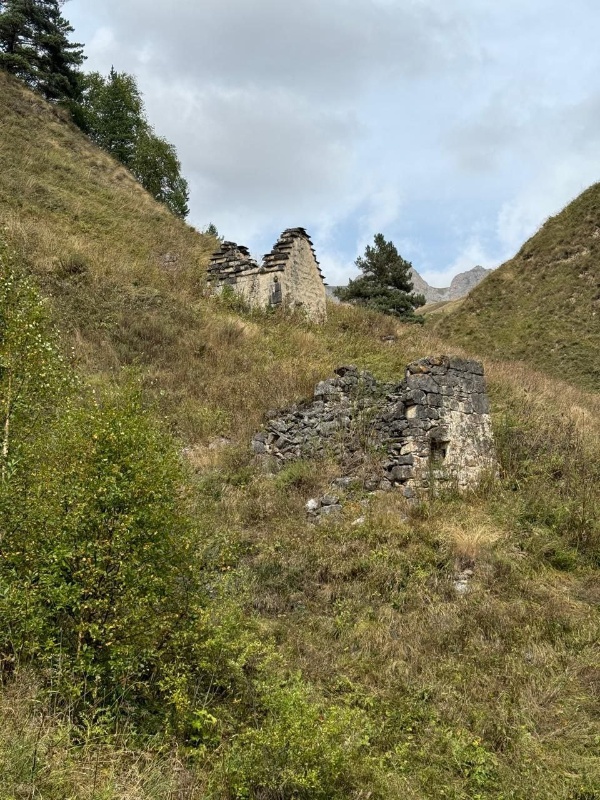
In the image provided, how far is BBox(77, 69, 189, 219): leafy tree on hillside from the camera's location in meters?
36.2

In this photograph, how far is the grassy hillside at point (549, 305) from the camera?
77.0 ft

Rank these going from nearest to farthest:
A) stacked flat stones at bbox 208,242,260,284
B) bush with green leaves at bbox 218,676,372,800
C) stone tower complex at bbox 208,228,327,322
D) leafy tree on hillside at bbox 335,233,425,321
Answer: bush with green leaves at bbox 218,676,372,800 < stone tower complex at bbox 208,228,327,322 < stacked flat stones at bbox 208,242,260,284 < leafy tree on hillside at bbox 335,233,425,321

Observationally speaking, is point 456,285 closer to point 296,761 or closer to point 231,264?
point 231,264

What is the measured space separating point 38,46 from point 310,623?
36.7 m

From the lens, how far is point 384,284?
97.7 feet

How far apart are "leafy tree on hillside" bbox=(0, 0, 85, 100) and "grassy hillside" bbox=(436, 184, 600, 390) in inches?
1005

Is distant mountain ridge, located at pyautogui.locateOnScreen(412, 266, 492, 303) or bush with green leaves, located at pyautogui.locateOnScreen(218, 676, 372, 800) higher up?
distant mountain ridge, located at pyautogui.locateOnScreen(412, 266, 492, 303)

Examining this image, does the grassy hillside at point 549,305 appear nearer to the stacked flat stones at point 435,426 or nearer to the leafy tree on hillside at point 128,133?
the stacked flat stones at point 435,426

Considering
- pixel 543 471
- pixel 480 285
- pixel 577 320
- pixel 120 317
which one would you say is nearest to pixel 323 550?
pixel 543 471

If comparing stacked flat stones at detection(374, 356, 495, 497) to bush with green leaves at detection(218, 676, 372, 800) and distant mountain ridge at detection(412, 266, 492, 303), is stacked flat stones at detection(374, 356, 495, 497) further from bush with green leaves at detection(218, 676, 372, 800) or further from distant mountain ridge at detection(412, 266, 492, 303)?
distant mountain ridge at detection(412, 266, 492, 303)

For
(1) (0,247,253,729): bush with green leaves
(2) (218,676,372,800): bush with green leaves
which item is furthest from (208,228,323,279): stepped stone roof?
(2) (218,676,372,800): bush with green leaves

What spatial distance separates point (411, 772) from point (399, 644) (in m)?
1.47

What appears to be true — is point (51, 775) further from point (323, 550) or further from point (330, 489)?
point (330, 489)

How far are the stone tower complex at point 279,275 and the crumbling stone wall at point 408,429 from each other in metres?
8.17
